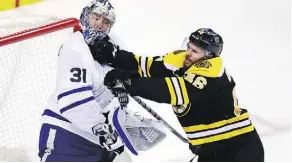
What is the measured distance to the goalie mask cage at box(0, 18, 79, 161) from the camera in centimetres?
274

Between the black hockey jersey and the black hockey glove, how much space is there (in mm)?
54

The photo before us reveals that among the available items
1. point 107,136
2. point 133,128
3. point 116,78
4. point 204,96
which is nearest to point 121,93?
point 116,78

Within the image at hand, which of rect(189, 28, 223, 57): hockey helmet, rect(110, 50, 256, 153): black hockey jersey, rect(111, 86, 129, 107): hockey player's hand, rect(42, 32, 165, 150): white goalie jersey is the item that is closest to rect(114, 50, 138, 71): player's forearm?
rect(110, 50, 256, 153): black hockey jersey

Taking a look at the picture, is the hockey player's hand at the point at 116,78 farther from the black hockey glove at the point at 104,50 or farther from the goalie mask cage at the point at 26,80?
the goalie mask cage at the point at 26,80

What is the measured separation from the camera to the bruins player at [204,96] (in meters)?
2.12

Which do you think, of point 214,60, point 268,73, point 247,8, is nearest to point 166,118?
point 268,73

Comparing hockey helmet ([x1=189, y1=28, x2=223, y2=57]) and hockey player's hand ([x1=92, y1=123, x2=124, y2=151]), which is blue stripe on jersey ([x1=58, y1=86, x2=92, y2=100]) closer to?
hockey player's hand ([x1=92, y1=123, x2=124, y2=151])

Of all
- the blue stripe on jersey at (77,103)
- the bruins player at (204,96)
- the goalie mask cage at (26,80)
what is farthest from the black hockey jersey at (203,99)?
the goalie mask cage at (26,80)

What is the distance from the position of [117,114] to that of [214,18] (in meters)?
2.23

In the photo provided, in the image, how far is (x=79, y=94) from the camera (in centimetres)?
216

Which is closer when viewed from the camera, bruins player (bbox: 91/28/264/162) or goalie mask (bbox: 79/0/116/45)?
bruins player (bbox: 91/28/264/162)

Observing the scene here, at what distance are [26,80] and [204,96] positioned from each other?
1084mm

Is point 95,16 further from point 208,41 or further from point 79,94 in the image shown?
point 208,41

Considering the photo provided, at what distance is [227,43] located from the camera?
4035 millimetres
